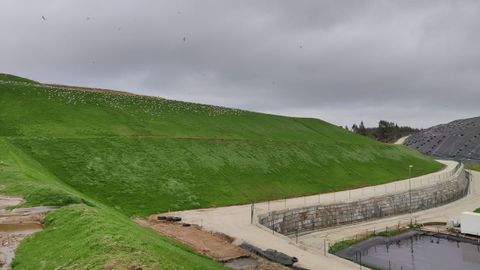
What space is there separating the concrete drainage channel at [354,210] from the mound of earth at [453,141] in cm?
8696

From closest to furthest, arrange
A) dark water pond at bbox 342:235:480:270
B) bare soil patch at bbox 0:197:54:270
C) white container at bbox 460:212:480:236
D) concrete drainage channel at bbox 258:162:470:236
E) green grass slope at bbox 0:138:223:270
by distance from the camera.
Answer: green grass slope at bbox 0:138:223:270, bare soil patch at bbox 0:197:54:270, dark water pond at bbox 342:235:480:270, concrete drainage channel at bbox 258:162:470:236, white container at bbox 460:212:480:236

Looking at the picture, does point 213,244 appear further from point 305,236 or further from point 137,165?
point 137,165

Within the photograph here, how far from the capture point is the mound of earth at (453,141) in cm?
14762

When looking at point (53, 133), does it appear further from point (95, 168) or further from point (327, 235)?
point (327, 235)

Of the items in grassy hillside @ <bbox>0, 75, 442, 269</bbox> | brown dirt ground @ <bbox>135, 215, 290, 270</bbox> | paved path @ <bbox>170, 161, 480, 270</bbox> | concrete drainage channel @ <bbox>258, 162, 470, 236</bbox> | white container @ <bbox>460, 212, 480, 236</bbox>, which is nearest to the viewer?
grassy hillside @ <bbox>0, 75, 442, 269</bbox>

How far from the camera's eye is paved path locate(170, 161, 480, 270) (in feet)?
87.1

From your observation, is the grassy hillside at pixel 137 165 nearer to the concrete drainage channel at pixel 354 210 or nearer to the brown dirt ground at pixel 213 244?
the brown dirt ground at pixel 213 244

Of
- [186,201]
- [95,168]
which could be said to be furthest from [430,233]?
[95,168]

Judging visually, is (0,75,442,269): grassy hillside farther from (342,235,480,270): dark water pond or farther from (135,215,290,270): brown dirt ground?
(342,235,480,270): dark water pond

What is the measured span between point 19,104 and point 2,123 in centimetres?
797

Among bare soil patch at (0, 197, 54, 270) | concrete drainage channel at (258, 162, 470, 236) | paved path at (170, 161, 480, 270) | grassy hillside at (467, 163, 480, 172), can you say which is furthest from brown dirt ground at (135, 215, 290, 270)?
grassy hillside at (467, 163, 480, 172)

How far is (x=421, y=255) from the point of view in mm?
37812

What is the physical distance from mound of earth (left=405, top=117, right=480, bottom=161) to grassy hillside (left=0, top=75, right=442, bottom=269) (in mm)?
72422

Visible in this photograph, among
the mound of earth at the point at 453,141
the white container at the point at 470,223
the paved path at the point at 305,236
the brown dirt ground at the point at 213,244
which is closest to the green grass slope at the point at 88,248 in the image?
the brown dirt ground at the point at 213,244
